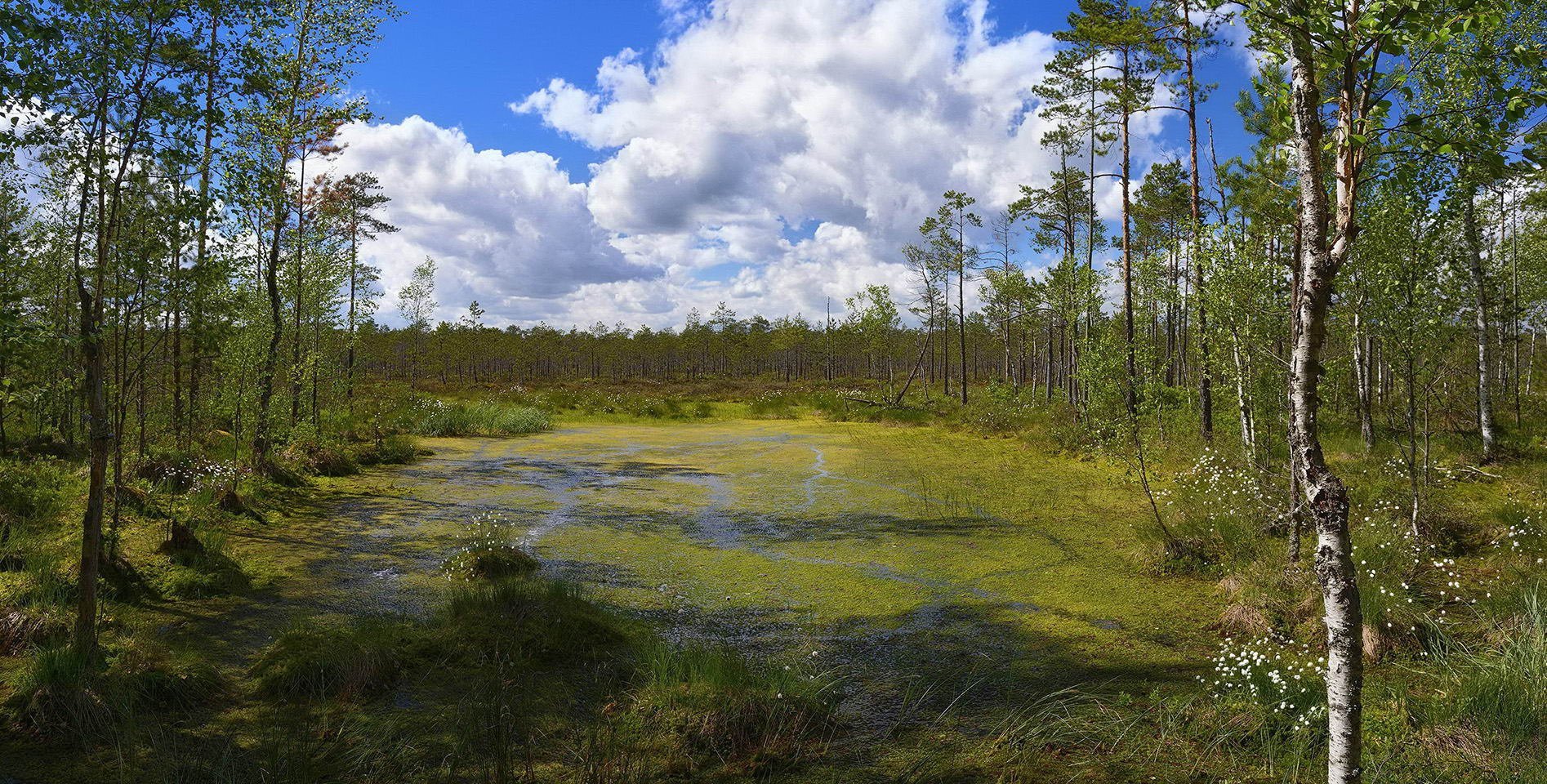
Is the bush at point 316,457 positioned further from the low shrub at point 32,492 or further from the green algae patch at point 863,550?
the low shrub at point 32,492

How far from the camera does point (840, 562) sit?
8.39 metres

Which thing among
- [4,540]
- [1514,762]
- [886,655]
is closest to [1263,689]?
[1514,762]

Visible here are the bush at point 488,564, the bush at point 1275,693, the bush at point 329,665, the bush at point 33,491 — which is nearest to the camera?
the bush at point 1275,693

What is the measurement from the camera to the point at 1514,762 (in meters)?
3.45

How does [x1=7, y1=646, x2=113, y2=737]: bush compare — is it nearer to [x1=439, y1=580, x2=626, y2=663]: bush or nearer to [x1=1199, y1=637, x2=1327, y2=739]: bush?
[x1=439, y1=580, x2=626, y2=663]: bush

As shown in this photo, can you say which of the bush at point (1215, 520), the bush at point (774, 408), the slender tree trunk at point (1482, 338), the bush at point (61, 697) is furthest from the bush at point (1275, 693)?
the bush at point (774, 408)

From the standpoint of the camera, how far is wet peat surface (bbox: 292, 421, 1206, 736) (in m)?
5.57

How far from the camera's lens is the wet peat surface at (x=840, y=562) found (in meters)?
5.57

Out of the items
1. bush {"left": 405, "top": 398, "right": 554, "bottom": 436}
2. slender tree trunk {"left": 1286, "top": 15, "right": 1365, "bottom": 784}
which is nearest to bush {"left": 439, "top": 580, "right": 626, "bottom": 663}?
slender tree trunk {"left": 1286, "top": 15, "right": 1365, "bottom": 784}

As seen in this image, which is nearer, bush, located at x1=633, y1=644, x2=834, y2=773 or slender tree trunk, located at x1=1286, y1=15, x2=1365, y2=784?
slender tree trunk, located at x1=1286, y1=15, x2=1365, y2=784

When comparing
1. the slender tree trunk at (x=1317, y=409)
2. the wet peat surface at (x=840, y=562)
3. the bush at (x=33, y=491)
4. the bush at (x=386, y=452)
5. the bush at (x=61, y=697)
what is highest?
the slender tree trunk at (x=1317, y=409)

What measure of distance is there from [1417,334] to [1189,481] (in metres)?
3.20

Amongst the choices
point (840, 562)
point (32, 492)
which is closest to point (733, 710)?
point (840, 562)

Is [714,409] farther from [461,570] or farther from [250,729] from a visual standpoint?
[250,729]
